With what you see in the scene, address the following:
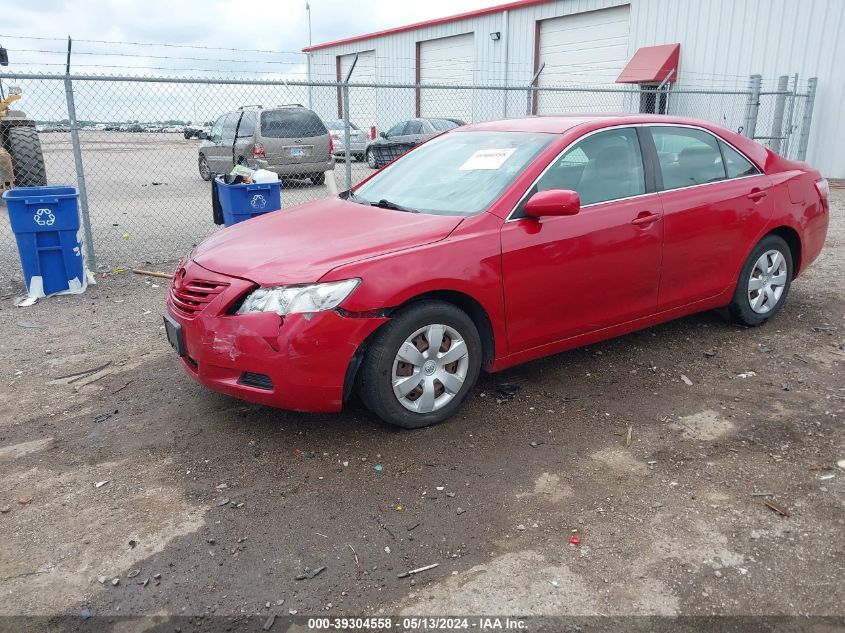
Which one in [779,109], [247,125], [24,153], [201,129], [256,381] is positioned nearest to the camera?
[256,381]

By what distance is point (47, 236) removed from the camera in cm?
630

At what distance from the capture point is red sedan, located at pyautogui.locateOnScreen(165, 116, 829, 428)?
11.1ft

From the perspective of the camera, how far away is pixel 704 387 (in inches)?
171

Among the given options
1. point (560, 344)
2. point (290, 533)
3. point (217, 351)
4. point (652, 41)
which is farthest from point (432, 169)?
point (652, 41)

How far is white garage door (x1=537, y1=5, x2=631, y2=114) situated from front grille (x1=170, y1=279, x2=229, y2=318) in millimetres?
17933

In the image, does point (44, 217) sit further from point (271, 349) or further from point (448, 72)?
point (448, 72)

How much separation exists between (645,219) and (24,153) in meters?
9.49

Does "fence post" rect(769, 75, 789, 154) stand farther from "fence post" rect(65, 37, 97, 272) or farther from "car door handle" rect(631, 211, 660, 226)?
"fence post" rect(65, 37, 97, 272)

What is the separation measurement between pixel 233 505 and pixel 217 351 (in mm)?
776

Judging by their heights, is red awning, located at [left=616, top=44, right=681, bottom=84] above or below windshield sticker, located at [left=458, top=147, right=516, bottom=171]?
above

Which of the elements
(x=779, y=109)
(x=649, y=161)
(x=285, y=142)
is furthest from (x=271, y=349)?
(x=779, y=109)

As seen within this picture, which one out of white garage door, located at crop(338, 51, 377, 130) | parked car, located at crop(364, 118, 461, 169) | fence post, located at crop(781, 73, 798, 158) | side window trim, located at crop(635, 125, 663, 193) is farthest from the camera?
white garage door, located at crop(338, 51, 377, 130)

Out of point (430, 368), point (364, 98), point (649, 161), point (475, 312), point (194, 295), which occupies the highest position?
point (364, 98)

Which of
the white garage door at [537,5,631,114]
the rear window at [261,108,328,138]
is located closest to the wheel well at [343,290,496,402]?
Result: the rear window at [261,108,328,138]
